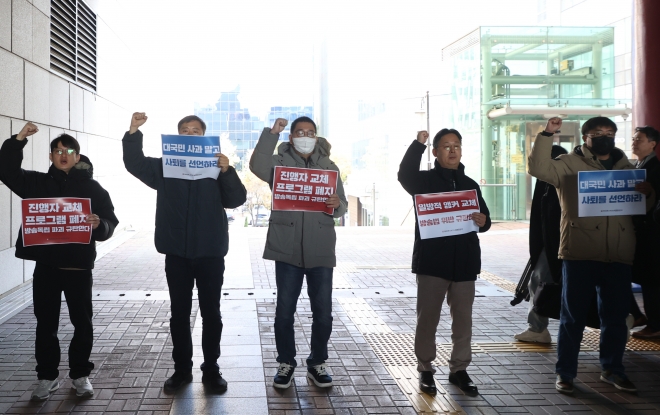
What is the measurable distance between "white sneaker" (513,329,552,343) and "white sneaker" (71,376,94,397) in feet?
13.0

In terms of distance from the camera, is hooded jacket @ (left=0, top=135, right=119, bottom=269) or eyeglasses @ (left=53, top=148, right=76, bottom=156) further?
eyeglasses @ (left=53, top=148, right=76, bottom=156)

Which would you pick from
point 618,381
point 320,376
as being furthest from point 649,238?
point 320,376

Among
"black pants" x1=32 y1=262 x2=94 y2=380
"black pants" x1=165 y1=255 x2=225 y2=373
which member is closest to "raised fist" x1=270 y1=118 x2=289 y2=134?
"black pants" x1=165 y1=255 x2=225 y2=373

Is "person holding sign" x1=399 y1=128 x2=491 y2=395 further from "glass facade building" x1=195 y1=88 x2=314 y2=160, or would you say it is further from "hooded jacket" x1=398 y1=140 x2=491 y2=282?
"glass facade building" x1=195 y1=88 x2=314 y2=160

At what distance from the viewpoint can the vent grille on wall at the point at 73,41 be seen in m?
11.8

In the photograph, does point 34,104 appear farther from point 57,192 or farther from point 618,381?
point 618,381

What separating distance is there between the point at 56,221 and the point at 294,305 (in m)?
1.81

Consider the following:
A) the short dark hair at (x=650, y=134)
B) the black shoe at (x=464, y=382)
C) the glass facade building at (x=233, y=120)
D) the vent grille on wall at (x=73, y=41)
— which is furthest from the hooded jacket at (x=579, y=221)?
the glass facade building at (x=233, y=120)

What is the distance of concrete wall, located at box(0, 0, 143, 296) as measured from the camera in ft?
30.1

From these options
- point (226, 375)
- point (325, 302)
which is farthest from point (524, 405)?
point (226, 375)

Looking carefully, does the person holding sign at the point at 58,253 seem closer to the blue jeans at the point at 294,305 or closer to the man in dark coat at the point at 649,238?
the blue jeans at the point at 294,305

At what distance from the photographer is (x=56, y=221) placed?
16.5 feet

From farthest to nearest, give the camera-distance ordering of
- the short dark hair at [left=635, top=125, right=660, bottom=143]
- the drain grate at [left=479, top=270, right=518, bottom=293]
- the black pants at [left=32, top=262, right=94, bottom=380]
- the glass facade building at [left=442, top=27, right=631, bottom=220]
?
the glass facade building at [left=442, top=27, right=631, bottom=220]
the drain grate at [left=479, top=270, right=518, bottom=293]
the short dark hair at [left=635, top=125, right=660, bottom=143]
the black pants at [left=32, top=262, right=94, bottom=380]

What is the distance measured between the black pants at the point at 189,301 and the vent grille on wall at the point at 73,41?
7527 millimetres
